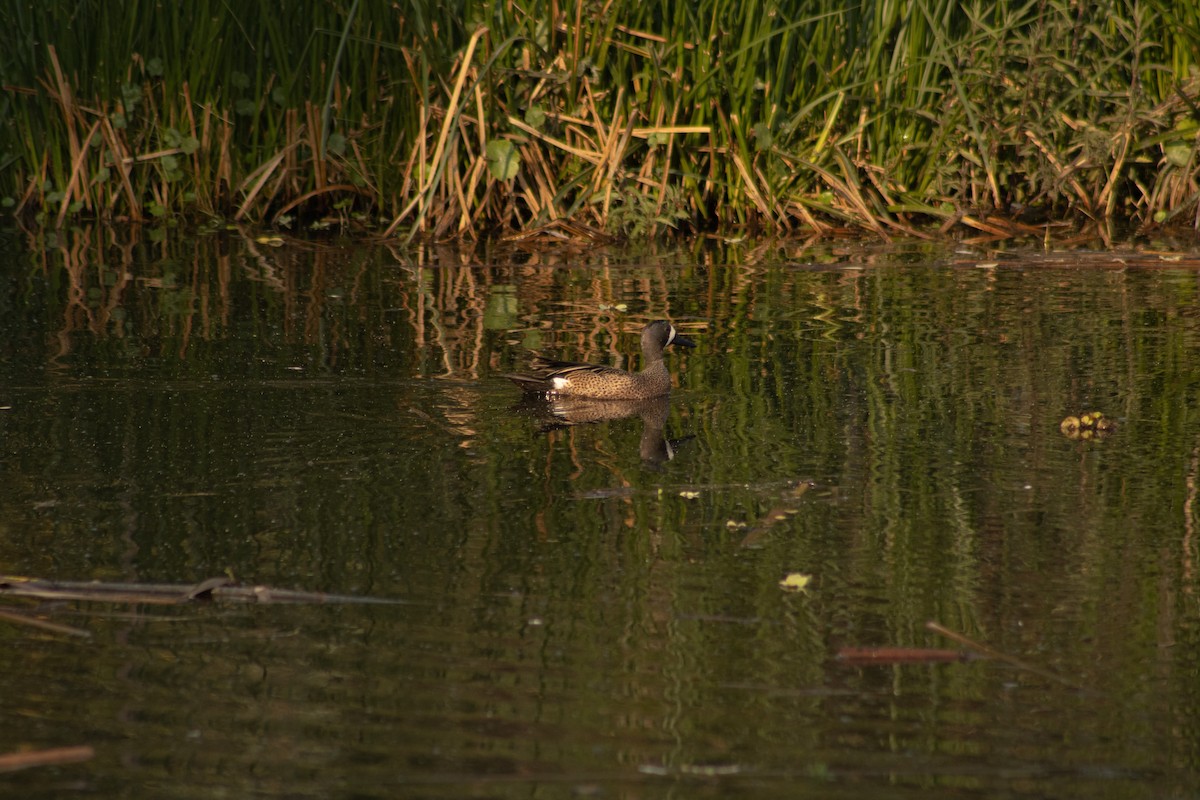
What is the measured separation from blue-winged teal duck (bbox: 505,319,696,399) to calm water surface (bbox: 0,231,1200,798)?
91 mm

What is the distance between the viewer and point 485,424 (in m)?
6.41

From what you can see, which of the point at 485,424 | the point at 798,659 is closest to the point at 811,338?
the point at 485,424

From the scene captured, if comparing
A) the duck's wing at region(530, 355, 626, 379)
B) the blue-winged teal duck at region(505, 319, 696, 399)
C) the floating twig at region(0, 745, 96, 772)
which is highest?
the duck's wing at region(530, 355, 626, 379)

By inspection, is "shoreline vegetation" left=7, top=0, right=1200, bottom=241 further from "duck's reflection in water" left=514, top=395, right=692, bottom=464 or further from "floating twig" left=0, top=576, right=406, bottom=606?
"floating twig" left=0, top=576, right=406, bottom=606

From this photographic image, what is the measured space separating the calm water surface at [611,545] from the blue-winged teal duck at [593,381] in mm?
91

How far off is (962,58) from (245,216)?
4.71 metres

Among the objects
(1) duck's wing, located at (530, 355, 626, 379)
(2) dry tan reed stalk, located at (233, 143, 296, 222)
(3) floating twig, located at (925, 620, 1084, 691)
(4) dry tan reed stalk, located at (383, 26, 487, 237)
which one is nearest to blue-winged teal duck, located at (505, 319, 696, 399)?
(1) duck's wing, located at (530, 355, 626, 379)

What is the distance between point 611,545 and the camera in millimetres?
4875

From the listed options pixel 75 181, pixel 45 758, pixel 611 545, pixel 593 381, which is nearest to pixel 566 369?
pixel 593 381

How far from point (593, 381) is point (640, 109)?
14.6ft

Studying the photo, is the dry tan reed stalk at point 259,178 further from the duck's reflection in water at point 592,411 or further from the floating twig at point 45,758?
the floating twig at point 45,758

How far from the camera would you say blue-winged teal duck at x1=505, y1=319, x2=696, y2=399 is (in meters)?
6.73

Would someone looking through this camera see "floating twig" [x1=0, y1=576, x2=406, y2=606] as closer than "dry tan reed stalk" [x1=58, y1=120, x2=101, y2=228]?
Yes

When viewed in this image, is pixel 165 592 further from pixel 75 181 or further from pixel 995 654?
pixel 75 181
